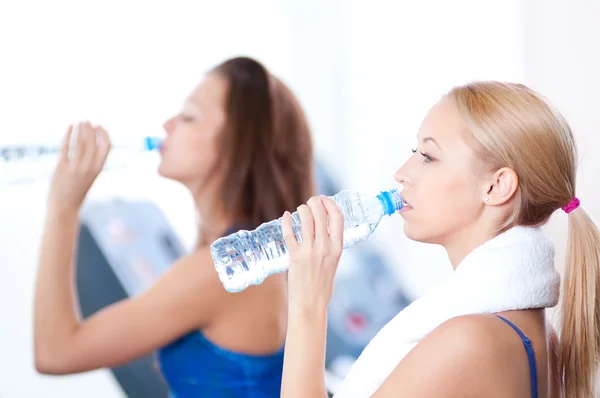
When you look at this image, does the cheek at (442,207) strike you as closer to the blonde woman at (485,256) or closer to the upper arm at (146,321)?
the blonde woman at (485,256)

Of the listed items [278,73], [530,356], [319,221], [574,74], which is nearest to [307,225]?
[319,221]

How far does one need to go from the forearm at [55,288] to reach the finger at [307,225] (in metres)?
0.63

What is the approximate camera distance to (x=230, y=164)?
1.50 metres

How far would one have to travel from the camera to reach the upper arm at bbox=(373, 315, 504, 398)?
2.81 ft

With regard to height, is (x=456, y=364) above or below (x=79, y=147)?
below

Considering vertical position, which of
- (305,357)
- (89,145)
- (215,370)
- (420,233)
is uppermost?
(89,145)

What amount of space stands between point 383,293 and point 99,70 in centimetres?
109

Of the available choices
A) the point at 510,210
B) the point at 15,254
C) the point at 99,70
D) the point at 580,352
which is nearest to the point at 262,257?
the point at 510,210

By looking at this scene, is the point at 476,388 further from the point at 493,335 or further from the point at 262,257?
the point at 262,257

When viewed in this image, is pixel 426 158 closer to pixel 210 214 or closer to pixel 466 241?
pixel 466 241

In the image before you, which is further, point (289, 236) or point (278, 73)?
point (278, 73)

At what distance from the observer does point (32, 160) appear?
174 centimetres

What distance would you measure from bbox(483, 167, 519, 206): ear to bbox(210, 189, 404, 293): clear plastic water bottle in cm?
15

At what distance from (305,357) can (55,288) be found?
0.65 meters
